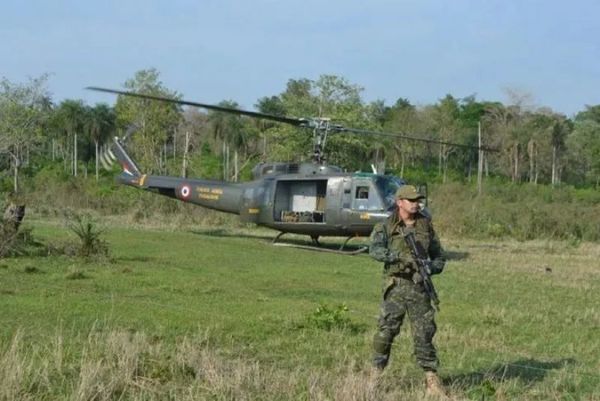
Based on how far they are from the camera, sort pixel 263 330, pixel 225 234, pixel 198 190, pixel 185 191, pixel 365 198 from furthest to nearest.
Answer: pixel 225 234 < pixel 185 191 < pixel 198 190 < pixel 365 198 < pixel 263 330

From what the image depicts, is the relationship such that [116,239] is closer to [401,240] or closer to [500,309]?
[500,309]

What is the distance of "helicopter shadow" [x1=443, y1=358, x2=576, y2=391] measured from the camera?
7359 mm

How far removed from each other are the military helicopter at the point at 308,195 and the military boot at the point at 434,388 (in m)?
12.1

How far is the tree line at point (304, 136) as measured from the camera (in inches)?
1811

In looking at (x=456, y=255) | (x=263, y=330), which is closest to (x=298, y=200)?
(x=456, y=255)

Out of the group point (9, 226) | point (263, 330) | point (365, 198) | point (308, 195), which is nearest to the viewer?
point (263, 330)

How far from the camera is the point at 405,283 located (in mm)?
7195

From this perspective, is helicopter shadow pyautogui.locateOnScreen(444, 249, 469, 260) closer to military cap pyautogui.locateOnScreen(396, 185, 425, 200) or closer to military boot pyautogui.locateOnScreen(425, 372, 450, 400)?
military cap pyautogui.locateOnScreen(396, 185, 425, 200)

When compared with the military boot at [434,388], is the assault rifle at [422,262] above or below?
above

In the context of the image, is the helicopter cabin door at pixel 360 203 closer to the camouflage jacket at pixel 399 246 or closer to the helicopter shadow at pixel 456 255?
the helicopter shadow at pixel 456 255

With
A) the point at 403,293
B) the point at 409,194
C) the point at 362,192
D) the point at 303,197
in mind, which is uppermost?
the point at 362,192

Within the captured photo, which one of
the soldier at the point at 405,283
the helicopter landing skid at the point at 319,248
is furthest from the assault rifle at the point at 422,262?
the helicopter landing skid at the point at 319,248

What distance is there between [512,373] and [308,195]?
1466 centimetres

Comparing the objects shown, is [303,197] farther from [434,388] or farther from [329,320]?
[434,388]
